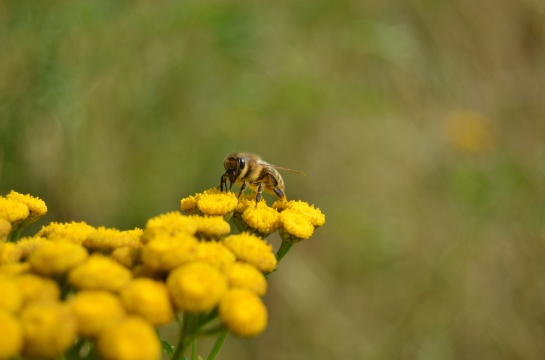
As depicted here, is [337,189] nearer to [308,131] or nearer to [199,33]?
[308,131]

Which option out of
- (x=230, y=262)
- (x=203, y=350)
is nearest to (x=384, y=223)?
(x=203, y=350)

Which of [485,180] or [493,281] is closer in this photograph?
[485,180]

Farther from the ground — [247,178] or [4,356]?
[247,178]

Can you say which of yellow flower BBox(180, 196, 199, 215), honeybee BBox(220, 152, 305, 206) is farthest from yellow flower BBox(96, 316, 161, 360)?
honeybee BBox(220, 152, 305, 206)

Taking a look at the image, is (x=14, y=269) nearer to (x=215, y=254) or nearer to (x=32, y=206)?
(x=215, y=254)

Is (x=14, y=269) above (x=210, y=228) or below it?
below

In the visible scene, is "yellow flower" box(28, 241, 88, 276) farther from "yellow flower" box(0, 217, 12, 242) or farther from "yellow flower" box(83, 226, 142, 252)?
"yellow flower" box(0, 217, 12, 242)

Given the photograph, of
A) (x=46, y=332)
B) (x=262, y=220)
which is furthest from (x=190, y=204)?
(x=46, y=332)
